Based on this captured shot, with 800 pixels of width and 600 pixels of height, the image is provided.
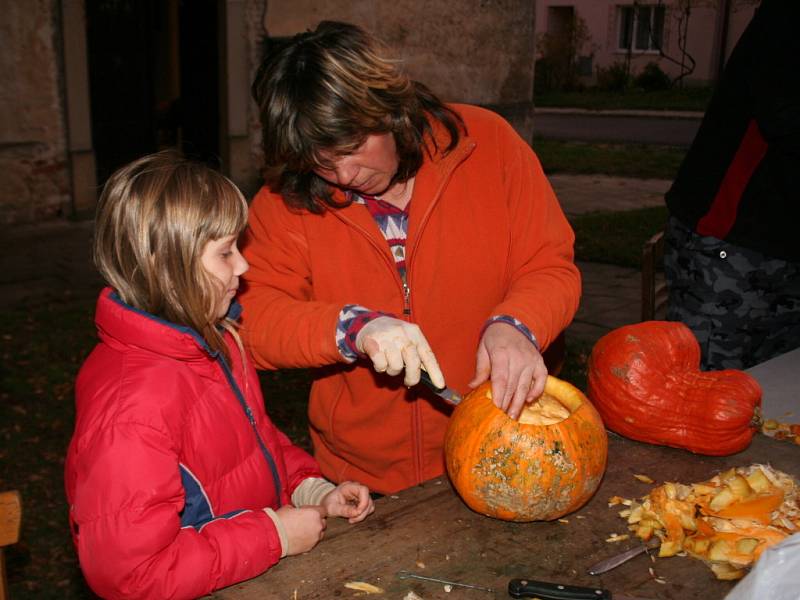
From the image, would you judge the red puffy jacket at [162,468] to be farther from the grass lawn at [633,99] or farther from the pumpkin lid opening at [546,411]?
the grass lawn at [633,99]

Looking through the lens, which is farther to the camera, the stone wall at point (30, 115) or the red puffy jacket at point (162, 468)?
the stone wall at point (30, 115)

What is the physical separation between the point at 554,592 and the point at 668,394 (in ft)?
2.71

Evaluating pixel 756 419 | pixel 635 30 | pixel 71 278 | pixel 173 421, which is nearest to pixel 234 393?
pixel 173 421

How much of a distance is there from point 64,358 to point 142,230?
160 inches

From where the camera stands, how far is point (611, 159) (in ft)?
47.3

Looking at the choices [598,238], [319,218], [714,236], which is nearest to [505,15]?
[598,238]

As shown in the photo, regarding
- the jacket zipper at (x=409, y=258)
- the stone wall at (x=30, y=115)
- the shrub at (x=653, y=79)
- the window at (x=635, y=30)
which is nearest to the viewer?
the jacket zipper at (x=409, y=258)

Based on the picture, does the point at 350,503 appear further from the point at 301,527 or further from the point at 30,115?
the point at 30,115

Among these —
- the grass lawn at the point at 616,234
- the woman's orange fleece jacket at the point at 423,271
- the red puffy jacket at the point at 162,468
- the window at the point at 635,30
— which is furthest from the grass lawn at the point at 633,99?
the red puffy jacket at the point at 162,468

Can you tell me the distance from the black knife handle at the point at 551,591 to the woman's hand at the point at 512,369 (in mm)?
397

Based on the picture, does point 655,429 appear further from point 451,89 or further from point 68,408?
point 451,89

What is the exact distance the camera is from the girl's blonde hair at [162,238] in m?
1.71

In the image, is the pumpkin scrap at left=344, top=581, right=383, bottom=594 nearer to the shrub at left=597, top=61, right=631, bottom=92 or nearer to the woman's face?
the woman's face

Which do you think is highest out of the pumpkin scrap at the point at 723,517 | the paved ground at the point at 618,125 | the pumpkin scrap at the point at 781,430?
the pumpkin scrap at the point at 723,517
